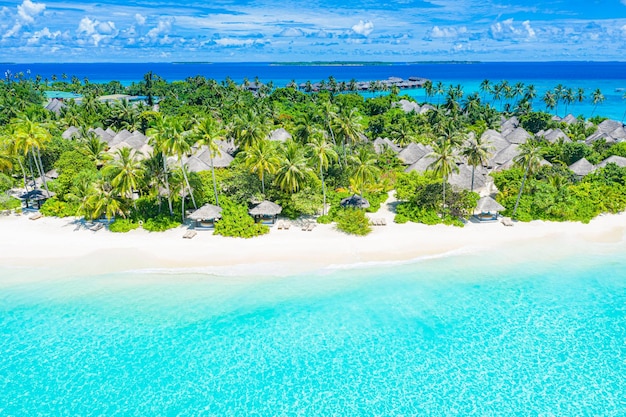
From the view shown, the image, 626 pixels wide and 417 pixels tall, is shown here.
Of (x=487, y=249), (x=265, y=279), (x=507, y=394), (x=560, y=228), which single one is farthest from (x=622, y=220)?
(x=265, y=279)

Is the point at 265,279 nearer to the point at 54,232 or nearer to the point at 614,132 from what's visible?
the point at 54,232

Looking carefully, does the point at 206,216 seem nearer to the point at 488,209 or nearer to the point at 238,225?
the point at 238,225

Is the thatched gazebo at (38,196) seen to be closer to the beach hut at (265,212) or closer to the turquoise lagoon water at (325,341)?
the turquoise lagoon water at (325,341)

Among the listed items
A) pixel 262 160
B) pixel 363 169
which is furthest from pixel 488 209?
pixel 262 160

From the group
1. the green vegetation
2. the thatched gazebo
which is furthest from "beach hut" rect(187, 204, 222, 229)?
the thatched gazebo

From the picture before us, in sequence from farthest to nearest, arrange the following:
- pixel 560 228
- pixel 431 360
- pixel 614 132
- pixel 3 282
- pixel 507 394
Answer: pixel 614 132, pixel 560 228, pixel 3 282, pixel 431 360, pixel 507 394
